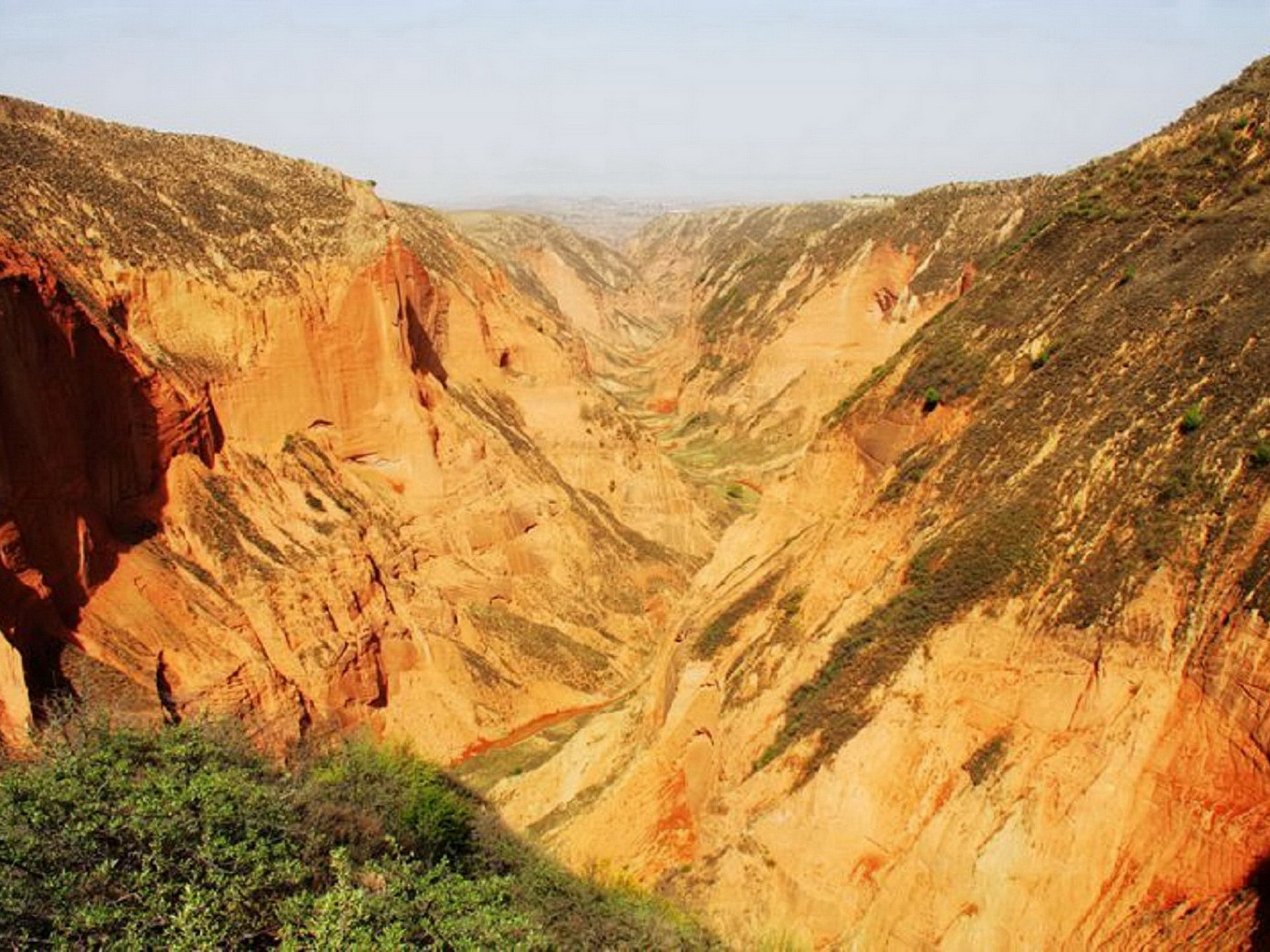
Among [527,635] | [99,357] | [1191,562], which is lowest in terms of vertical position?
[527,635]

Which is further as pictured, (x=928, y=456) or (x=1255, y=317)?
(x=928, y=456)

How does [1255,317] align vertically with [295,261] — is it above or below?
below

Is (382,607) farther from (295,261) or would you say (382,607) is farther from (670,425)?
(670,425)

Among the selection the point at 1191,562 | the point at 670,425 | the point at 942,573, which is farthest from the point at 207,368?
the point at 670,425

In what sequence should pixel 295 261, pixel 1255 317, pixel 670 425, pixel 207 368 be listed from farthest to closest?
pixel 670 425 < pixel 295 261 < pixel 207 368 < pixel 1255 317

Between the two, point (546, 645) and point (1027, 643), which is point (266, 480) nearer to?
point (546, 645)

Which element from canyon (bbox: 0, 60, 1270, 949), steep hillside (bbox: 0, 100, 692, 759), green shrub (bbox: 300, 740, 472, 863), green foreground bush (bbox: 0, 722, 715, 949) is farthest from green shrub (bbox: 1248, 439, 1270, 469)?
steep hillside (bbox: 0, 100, 692, 759)

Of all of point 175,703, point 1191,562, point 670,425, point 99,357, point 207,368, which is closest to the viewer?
point 1191,562
